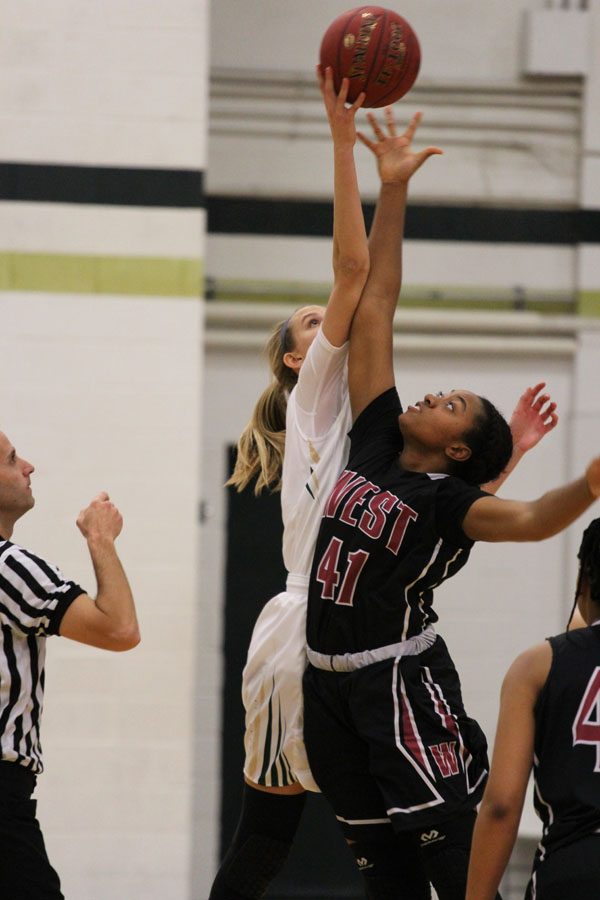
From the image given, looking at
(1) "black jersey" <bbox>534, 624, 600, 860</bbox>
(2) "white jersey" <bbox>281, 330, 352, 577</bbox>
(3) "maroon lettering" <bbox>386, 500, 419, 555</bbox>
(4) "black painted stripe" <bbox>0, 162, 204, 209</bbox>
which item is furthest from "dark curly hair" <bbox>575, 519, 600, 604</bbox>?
(4) "black painted stripe" <bbox>0, 162, 204, 209</bbox>

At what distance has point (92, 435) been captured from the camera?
5246 millimetres

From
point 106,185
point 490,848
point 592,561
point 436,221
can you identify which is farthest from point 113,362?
point 490,848

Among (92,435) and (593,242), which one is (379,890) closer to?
(92,435)

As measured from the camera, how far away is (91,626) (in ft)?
9.55

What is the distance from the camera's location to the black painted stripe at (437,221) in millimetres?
6227

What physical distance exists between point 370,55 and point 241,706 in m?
3.58

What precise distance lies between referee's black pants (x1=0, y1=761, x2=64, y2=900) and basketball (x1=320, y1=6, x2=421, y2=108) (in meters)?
1.82

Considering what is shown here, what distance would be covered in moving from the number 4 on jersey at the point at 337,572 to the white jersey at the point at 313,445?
0.19 metres

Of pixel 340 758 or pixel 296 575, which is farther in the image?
pixel 296 575

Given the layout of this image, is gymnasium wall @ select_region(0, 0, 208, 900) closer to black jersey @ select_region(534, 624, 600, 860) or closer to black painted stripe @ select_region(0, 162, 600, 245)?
black painted stripe @ select_region(0, 162, 600, 245)

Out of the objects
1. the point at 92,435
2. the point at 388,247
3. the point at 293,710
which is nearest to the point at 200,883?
the point at 92,435

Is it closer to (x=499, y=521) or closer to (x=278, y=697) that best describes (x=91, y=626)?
(x=278, y=697)

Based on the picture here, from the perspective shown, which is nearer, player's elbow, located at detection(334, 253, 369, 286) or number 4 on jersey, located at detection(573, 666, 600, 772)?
number 4 on jersey, located at detection(573, 666, 600, 772)

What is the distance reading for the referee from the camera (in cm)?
283
